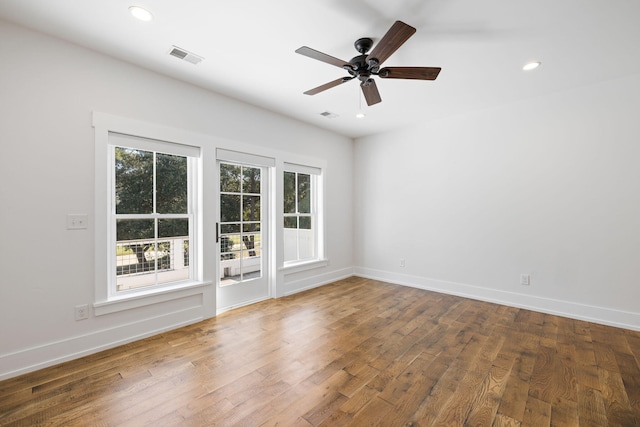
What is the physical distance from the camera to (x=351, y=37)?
242cm

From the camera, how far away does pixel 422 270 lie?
4.73 metres

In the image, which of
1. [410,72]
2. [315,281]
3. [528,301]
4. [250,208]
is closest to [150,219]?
[250,208]

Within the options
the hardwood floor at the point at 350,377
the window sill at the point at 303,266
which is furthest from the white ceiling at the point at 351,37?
the hardwood floor at the point at 350,377

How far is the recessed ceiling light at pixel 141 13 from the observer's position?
207 centimetres

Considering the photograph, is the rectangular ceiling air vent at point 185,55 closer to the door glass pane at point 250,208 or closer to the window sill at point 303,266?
the door glass pane at point 250,208

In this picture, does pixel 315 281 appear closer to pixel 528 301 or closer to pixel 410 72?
pixel 528 301

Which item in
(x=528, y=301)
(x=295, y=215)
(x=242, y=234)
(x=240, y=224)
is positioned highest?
(x=295, y=215)

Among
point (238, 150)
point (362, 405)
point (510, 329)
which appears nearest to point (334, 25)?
point (238, 150)

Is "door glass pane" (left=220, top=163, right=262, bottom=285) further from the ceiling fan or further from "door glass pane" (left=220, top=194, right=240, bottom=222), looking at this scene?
the ceiling fan

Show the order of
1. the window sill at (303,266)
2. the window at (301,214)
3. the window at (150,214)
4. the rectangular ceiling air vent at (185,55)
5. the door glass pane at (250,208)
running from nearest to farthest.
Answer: the rectangular ceiling air vent at (185,55), the window at (150,214), the door glass pane at (250,208), the window sill at (303,266), the window at (301,214)

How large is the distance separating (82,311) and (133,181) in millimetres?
1287

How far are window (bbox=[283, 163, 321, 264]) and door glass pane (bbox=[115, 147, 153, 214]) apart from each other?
196 centimetres

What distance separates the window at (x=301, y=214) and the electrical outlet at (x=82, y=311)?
2501 mm

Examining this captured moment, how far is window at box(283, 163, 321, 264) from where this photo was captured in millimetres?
4547
